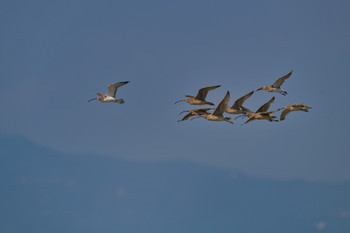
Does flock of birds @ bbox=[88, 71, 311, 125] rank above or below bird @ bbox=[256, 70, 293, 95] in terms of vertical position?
below

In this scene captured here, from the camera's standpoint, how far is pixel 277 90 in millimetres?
52094

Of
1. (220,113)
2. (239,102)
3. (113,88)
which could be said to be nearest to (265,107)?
(239,102)

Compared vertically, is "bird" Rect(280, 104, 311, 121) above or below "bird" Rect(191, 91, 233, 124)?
above

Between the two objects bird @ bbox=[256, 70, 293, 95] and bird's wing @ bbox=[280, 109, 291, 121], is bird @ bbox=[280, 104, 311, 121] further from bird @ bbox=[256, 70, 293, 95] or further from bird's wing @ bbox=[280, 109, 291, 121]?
bird @ bbox=[256, 70, 293, 95]

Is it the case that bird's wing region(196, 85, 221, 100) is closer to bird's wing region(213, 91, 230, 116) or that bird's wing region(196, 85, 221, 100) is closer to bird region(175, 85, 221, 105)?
bird region(175, 85, 221, 105)

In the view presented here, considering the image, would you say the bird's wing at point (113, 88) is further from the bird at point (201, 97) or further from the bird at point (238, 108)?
the bird at point (238, 108)

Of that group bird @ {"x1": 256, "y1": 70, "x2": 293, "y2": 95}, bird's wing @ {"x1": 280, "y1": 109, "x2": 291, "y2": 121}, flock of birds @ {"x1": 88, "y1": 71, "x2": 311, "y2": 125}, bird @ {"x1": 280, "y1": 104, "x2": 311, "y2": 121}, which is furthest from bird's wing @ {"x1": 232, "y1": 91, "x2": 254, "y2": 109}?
bird @ {"x1": 256, "y1": 70, "x2": 293, "y2": 95}

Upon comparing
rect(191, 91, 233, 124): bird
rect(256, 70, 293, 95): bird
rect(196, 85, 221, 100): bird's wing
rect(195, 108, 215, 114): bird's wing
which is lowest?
rect(191, 91, 233, 124): bird

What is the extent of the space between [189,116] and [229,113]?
5145 mm

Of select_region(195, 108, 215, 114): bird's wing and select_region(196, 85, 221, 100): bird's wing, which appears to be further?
select_region(195, 108, 215, 114): bird's wing

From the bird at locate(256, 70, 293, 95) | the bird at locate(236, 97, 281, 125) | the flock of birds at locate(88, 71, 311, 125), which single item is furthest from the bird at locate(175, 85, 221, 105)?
the bird at locate(256, 70, 293, 95)

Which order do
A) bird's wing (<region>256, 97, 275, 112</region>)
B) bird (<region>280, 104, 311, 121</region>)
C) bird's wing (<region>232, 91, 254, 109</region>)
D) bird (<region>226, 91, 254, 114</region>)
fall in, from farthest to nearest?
bird's wing (<region>256, 97, 275, 112</region>), bird (<region>226, 91, 254, 114</region>), bird's wing (<region>232, 91, 254, 109</region>), bird (<region>280, 104, 311, 121</region>)

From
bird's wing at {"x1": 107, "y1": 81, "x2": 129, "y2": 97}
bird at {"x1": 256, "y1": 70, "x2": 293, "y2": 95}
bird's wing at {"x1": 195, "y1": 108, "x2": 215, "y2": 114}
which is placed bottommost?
bird's wing at {"x1": 195, "y1": 108, "x2": 215, "y2": 114}

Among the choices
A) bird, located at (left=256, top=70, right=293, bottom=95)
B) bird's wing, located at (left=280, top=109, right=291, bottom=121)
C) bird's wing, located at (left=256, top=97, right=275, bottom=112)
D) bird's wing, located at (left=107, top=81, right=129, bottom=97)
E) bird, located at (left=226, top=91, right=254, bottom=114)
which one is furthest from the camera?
bird's wing, located at (left=107, top=81, right=129, bottom=97)
